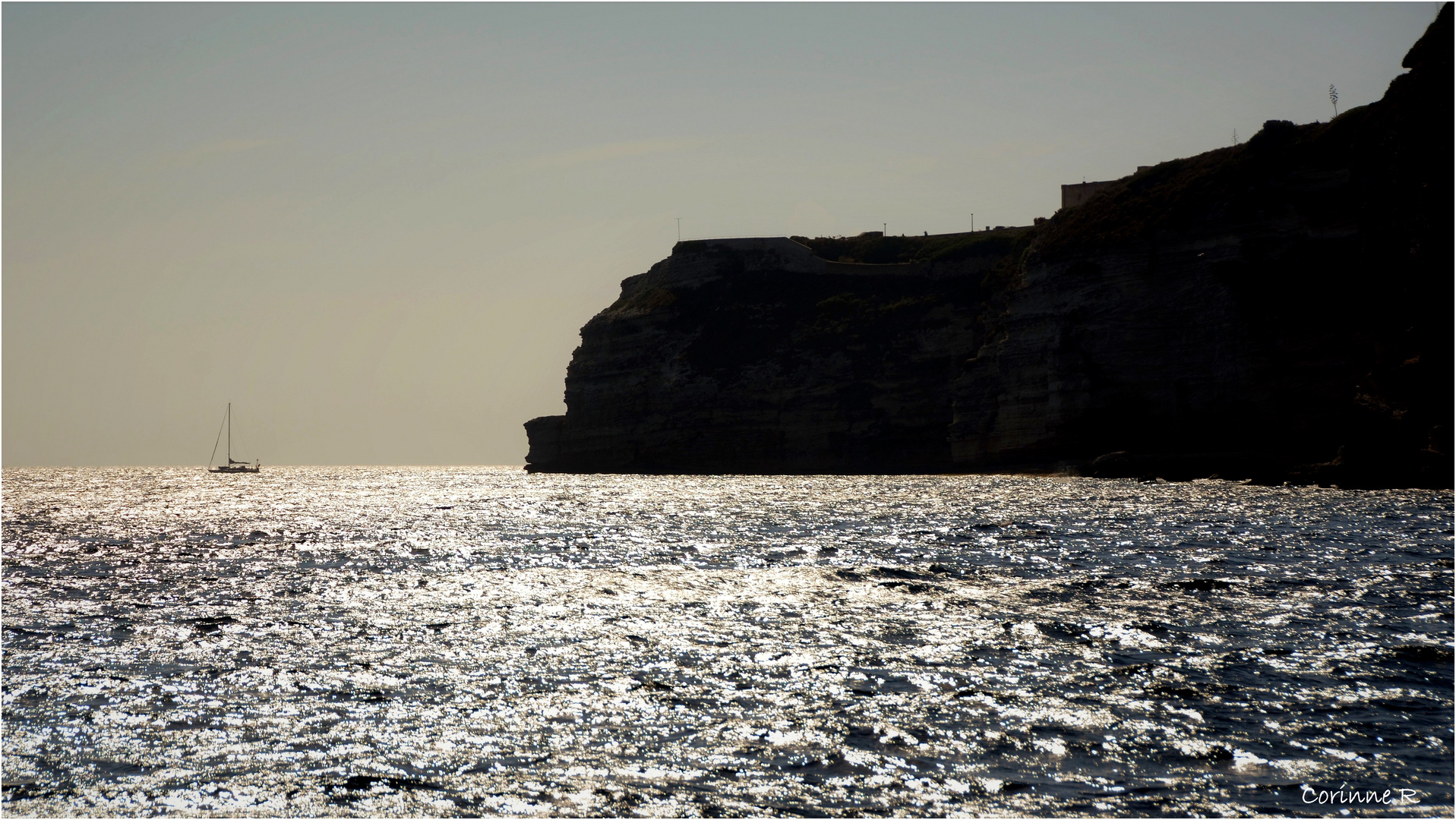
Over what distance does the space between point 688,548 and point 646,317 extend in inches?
3341

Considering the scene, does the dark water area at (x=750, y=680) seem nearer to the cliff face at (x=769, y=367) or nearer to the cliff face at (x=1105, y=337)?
the cliff face at (x=1105, y=337)

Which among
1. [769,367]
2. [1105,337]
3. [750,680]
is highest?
[769,367]

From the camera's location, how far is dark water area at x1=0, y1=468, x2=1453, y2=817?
40.0 ft

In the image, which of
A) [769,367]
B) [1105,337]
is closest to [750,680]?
[1105,337]

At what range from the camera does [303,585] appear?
30062mm

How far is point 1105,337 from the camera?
84062mm

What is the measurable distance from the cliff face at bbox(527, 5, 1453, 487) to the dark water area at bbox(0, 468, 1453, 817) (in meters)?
29.9

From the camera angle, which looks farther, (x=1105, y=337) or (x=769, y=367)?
(x=769, y=367)

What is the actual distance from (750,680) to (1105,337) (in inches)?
2849

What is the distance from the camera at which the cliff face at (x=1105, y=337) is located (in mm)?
62094

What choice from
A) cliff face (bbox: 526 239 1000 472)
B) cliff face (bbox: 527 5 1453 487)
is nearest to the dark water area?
cliff face (bbox: 527 5 1453 487)

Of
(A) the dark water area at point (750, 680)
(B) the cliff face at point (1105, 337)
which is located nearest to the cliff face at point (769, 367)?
(B) the cliff face at point (1105, 337)

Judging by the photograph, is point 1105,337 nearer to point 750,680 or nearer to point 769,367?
point 769,367

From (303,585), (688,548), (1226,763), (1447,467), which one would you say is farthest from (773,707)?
(1447,467)
